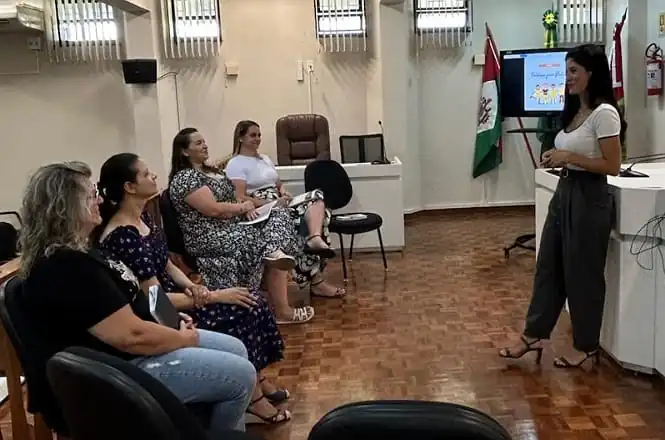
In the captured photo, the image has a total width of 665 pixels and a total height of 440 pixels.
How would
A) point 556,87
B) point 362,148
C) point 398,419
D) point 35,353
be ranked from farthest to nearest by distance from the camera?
point 362,148, point 556,87, point 35,353, point 398,419

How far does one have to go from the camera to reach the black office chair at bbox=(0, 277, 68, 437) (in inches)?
77.0

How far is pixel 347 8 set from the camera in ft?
23.9

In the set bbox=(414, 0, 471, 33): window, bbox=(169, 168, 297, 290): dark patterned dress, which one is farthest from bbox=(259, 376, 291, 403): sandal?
bbox=(414, 0, 471, 33): window

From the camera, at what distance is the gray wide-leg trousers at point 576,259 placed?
3.16 m

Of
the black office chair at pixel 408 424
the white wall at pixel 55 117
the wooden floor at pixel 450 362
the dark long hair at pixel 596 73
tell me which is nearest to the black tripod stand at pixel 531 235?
the wooden floor at pixel 450 362

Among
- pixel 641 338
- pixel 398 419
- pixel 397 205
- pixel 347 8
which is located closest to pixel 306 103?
Answer: pixel 347 8

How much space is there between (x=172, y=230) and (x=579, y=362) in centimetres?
210

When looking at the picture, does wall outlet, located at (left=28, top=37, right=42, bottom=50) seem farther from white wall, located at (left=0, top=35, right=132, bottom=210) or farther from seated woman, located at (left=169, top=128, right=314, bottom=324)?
A: seated woman, located at (left=169, top=128, right=314, bottom=324)

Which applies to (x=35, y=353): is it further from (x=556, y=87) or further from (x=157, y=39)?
(x=157, y=39)

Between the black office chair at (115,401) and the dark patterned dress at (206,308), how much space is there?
0.94 meters

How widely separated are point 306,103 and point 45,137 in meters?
2.64

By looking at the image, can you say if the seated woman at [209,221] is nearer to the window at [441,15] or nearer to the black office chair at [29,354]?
the black office chair at [29,354]

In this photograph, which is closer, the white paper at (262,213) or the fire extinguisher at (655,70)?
the white paper at (262,213)

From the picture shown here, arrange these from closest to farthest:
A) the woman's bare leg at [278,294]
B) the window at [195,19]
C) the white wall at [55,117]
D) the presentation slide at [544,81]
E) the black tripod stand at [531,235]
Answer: the woman's bare leg at [278,294] → the black tripod stand at [531,235] → the presentation slide at [544,81] → the window at [195,19] → the white wall at [55,117]
